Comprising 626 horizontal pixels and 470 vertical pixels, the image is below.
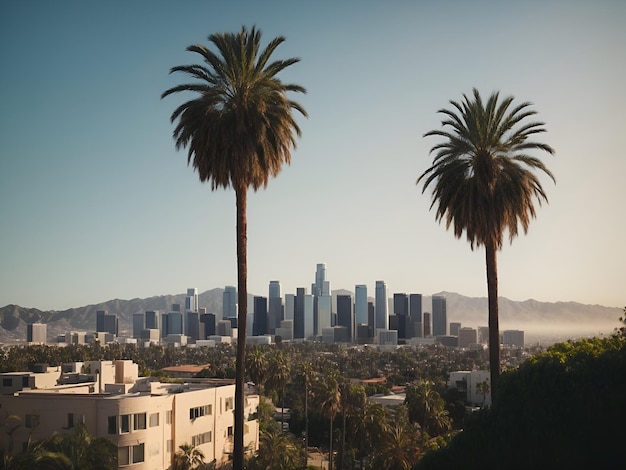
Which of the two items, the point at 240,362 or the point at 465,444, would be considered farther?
the point at 240,362

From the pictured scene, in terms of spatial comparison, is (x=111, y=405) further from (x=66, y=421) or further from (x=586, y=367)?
(x=586, y=367)

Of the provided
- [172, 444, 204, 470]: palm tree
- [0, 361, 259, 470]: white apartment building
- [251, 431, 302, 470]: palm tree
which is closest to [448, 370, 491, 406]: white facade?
[251, 431, 302, 470]: palm tree

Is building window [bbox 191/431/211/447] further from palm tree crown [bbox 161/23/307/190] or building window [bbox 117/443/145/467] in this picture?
palm tree crown [bbox 161/23/307/190]

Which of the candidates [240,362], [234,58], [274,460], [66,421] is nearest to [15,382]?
[66,421]

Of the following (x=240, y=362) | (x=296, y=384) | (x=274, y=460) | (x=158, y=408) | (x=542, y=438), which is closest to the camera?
(x=542, y=438)

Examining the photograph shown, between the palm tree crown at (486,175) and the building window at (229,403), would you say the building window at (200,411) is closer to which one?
the building window at (229,403)

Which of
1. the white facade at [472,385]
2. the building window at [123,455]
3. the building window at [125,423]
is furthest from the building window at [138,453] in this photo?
the white facade at [472,385]

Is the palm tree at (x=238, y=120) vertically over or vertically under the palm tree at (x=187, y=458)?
over

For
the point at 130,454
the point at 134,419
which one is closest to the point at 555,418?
the point at 134,419
